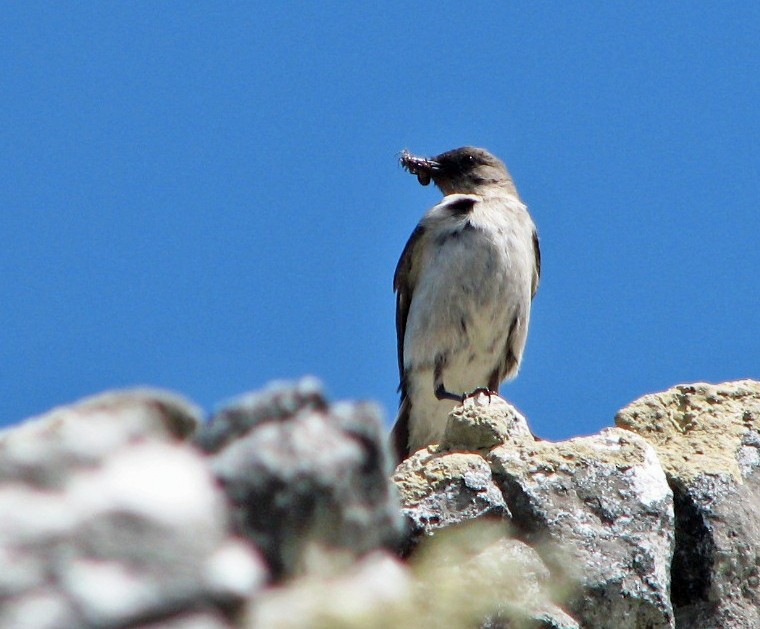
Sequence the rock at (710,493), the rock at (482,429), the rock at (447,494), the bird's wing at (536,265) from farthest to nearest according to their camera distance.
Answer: the bird's wing at (536,265)
the rock at (482,429)
the rock at (710,493)
the rock at (447,494)

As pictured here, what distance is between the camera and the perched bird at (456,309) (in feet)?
32.4

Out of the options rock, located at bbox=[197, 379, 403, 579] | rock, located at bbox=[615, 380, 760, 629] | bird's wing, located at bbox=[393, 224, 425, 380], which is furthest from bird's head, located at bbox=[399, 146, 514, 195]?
rock, located at bbox=[197, 379, 403, 579]

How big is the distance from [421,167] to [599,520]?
289 inches

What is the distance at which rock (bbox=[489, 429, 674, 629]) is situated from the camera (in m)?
4.59

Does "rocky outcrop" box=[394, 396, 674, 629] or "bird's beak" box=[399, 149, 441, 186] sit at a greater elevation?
"bird's beak" box=[399, 149, 441, 186]

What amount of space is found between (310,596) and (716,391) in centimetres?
444

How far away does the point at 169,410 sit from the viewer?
1816 mm

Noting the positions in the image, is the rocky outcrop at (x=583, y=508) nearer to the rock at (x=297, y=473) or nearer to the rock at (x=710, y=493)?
the rock at (x=710, y=493)

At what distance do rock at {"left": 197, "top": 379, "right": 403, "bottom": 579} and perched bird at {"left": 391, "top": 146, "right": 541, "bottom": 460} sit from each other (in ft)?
24.8

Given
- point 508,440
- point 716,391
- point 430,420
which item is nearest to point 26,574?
point 508,440

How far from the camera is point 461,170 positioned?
38.4 feet

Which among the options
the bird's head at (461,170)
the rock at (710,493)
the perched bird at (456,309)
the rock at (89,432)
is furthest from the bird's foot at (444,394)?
the rock at (89,432)

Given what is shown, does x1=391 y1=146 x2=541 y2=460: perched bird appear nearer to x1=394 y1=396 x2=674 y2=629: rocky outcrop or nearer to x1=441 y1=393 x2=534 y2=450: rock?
x1=441 y1=393 x2=534 y2=450: rock

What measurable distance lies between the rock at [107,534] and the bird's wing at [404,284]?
8559 mm
